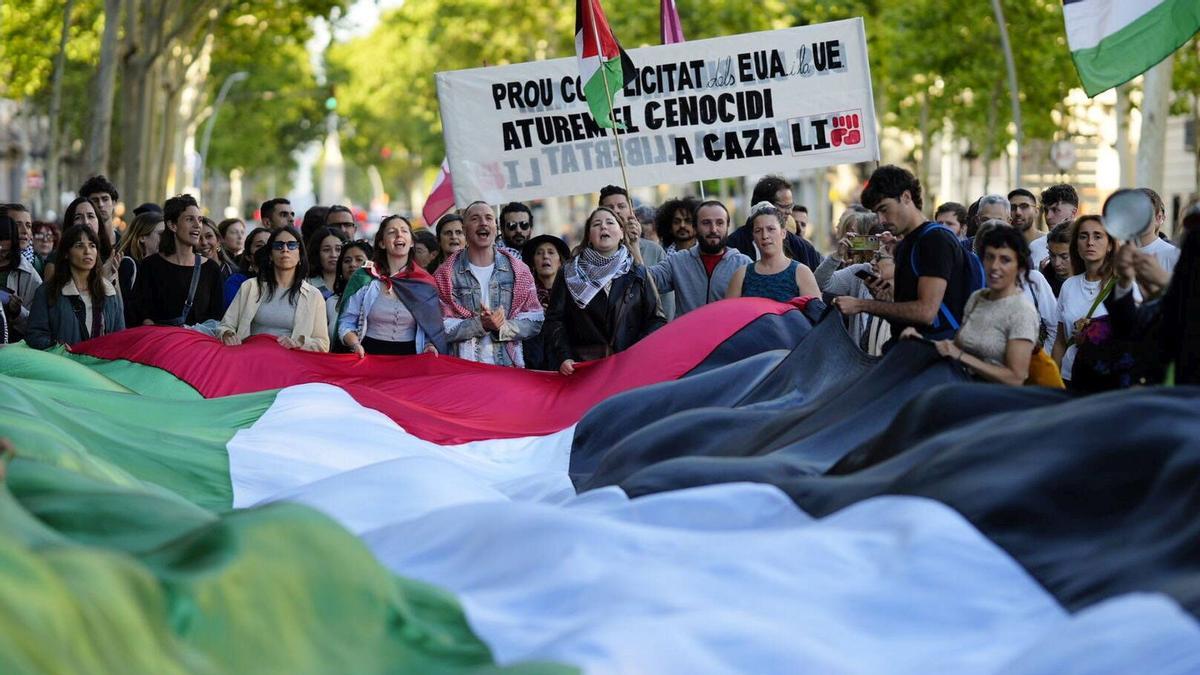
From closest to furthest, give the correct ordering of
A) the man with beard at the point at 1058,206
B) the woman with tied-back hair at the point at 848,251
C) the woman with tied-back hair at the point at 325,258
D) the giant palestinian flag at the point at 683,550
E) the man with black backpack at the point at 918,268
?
the giant palestinian flag at the point at 683,550 < the man with black backpack at the point at 918,268 < the woman with tied-back hair at the point at 848,251 < the man with beard at the point at 1058,206 < the woman with tied-back hair at the point at 325,258

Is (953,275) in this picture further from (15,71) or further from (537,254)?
(15,71)

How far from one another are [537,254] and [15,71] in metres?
31.9

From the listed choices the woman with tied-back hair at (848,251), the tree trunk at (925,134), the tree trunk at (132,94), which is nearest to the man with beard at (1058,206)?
the woman with tied-back hair at (848,251)

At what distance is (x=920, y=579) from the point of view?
5711 mm

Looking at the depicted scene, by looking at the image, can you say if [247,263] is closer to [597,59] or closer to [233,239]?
[233,239]

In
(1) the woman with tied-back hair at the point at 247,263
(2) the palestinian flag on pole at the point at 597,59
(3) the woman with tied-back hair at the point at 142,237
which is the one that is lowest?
(1) the woman with tied-back hair at the point at 247,263

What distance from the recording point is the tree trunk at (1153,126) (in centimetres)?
2752

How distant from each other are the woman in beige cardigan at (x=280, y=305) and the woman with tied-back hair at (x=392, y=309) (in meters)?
0.20

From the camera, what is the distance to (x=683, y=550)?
5.88m

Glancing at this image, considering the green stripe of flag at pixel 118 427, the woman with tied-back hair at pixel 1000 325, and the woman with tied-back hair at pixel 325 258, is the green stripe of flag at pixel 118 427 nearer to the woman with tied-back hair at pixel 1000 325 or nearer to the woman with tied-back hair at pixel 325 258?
the woman with tied-back hair at pixel 325 258

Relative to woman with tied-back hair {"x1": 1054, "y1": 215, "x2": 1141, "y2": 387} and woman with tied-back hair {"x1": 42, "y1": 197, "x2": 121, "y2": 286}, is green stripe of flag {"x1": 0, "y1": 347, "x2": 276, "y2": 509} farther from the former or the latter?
woman with tied-back hair {"x1": 1054, "y1": 215, "x2": 1141, "y2": 387}

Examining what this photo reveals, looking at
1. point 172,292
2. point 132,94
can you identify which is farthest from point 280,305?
point 132,94

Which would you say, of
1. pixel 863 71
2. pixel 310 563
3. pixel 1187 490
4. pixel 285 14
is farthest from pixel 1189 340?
pixel 285 14

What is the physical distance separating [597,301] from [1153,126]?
1851 cm
